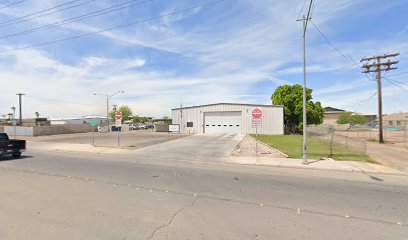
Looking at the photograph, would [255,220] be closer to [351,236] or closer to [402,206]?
[351,236]

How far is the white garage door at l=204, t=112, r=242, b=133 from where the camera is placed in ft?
132

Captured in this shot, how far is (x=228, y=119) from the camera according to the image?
4050 cm

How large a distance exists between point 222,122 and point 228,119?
1.15m

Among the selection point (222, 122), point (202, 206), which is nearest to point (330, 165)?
point (202, 206)

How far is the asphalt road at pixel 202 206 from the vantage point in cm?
442

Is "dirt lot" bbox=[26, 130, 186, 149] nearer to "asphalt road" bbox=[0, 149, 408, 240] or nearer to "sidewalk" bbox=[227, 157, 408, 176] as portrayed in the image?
"sidewalk" bbox=[227, 157, 408, 176]

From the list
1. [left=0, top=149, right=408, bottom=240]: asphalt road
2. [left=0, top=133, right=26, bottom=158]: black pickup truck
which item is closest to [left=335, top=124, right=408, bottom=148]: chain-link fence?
[left=0, top=149, right=408, bottom=240]: asphalt road

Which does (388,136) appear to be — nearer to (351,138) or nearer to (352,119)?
(351,138)

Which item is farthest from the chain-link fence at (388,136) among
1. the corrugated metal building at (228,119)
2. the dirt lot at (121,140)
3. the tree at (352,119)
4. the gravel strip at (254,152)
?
the tree at (352,119)

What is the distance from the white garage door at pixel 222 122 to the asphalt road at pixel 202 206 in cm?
3058

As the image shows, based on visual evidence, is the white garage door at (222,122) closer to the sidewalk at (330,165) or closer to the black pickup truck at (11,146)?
the sidewalk at (330,165)

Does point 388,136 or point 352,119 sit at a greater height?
point 352,119

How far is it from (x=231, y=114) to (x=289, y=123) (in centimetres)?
1389

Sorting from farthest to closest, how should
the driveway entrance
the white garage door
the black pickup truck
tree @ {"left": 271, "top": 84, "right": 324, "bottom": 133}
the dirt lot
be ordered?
tree @ {"left": 271, "top": 84, "right": 324, "bottom": 133}, the white garage door, the dirt lot, the driveway entrance, the black pickup truck
